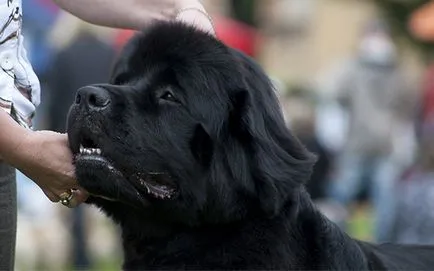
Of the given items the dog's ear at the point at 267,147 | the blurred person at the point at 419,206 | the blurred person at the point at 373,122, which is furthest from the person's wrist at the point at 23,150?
the blurred person at the point at 373,122

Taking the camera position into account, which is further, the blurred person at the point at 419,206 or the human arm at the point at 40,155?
the blurred person at the point at 419,206

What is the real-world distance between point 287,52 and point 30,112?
26.4 metres

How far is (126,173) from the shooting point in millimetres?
3715

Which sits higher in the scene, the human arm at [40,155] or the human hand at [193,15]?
the human hand at [193,15]

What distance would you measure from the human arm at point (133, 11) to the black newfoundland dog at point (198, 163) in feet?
0.59

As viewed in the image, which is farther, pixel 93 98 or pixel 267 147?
pixel 267 147

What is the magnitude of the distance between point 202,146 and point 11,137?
64 centimetres

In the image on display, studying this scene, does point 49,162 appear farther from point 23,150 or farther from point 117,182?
point 117,182

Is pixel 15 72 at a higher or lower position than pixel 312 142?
higher

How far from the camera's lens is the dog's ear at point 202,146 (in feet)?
12.6

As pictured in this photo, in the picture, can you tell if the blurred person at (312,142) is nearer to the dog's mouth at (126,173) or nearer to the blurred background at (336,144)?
the blurred background at (336,144)

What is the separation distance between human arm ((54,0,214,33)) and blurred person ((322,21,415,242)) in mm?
7130

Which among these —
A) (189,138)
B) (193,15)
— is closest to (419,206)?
(193,15)

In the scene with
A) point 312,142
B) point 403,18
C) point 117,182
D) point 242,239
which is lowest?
point 312,142
